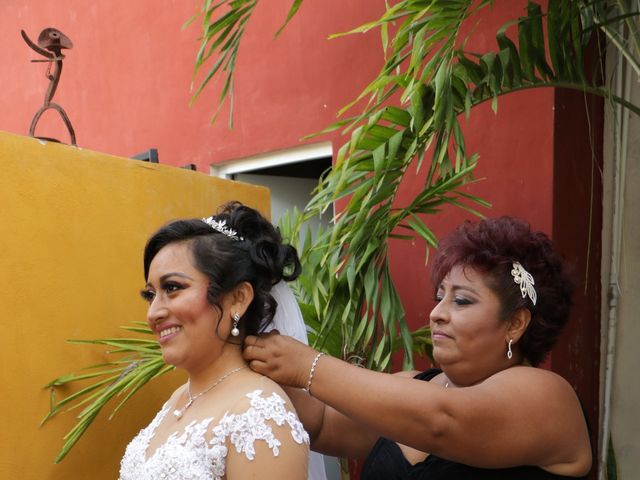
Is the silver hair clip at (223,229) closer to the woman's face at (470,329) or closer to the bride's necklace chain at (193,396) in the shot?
the bride's necklace chain at (193,396)

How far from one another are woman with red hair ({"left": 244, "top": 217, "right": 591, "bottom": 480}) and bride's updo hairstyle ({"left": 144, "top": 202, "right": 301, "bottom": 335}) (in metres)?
0.13

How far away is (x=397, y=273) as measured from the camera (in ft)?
14.3

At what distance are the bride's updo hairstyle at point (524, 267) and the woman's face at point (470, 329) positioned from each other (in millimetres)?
31

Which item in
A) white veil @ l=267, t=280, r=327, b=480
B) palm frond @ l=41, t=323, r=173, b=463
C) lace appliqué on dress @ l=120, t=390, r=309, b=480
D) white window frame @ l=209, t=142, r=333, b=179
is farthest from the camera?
white window frame @ l=209, t=142, r=333, b=179

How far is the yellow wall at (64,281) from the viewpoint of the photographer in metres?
3.21

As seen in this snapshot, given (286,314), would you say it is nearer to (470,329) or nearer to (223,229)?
(223,229)

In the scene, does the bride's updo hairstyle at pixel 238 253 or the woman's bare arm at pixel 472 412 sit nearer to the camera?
the woman's bare arm at pixel 472 412

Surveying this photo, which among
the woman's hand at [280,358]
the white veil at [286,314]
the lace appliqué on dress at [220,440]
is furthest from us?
the white veil at [286,314]

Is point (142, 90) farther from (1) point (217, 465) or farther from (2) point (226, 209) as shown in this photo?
(1) point (217, 465)

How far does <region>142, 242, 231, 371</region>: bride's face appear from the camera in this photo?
6.70 feet

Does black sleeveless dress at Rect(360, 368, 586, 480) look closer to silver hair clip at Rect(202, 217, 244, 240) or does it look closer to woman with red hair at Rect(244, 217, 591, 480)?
woman with red hair at Rect(244, 217, 591, 480)

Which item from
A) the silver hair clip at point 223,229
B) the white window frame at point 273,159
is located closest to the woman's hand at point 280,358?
the silver hair clip at point 223,229

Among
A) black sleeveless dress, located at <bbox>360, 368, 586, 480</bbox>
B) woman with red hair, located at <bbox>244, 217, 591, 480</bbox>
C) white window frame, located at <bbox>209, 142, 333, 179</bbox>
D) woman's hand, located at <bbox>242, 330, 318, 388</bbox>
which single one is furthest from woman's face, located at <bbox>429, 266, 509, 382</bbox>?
white window frame, located at <bbox>209, 142, 333, 179</bbox>

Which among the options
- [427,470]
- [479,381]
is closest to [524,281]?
[479,381]
